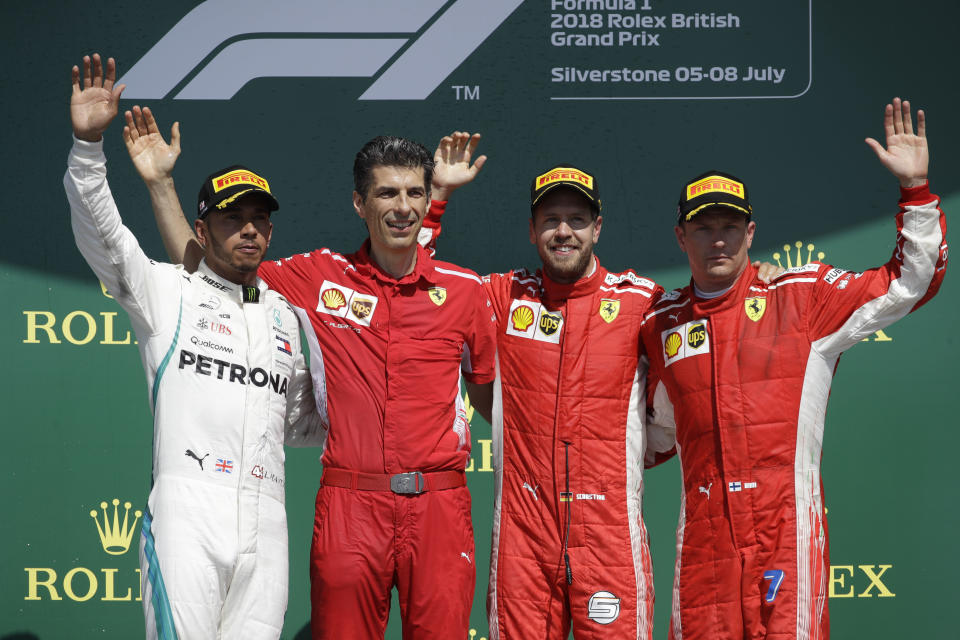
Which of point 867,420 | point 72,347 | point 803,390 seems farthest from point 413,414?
point 867,420

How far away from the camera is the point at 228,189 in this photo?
8.68 feet

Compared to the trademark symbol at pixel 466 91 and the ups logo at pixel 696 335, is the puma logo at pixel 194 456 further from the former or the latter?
the trademark symbol at pixel 466 91

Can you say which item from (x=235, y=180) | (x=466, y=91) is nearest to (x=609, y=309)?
(x=235, y=180)

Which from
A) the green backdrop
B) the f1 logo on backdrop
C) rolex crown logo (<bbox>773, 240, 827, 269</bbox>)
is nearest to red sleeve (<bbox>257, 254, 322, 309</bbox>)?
the green backdrop

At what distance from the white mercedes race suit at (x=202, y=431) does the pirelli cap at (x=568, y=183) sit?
3.04ft

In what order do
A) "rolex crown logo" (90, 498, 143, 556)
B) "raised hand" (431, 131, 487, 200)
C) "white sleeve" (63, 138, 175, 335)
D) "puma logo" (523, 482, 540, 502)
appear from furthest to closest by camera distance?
"rolex crown logo" (90, 498, 143, 556)
"raised hand" (431, 131, 487, 200)
"puma logo" (523, 482, 540, 502)
"white sleeve" (63, 138, 175, 335)

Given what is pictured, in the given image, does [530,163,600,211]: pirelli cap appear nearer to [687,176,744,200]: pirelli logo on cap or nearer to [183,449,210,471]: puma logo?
[687,176,744,200]: pirelli logo on cap

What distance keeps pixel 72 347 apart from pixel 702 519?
2525 millimetres

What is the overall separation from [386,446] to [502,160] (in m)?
1.57

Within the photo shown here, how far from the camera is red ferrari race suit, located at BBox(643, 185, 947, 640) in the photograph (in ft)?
8.63

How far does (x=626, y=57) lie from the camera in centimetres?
379

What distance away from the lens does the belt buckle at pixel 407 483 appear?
264cm

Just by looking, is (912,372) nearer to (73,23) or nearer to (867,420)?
(867,420)

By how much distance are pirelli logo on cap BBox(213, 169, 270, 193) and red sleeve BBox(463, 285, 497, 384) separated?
73 cm
